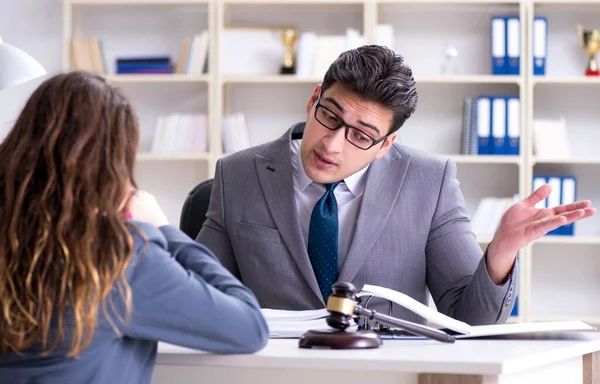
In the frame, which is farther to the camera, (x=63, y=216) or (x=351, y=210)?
(x=351, y=210)

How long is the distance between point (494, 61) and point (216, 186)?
2.59 metres

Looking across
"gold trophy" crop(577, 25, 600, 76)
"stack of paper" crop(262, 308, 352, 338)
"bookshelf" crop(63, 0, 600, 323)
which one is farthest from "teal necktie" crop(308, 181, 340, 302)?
"gold trophy" crop(577, 25, 600, 76)

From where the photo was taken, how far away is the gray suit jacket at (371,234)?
2.08m

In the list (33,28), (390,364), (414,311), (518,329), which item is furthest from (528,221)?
(33,28)

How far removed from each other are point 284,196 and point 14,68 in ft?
2.16

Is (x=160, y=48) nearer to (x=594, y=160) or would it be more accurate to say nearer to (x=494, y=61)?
(x=494, y=61)

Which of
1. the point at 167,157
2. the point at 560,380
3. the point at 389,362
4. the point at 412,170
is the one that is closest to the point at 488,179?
the point at 167,157

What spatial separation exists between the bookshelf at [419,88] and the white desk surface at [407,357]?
315cm

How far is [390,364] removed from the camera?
128 cm

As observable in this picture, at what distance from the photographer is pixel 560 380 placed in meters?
1.57

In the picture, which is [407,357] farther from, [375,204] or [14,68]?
[14,68]

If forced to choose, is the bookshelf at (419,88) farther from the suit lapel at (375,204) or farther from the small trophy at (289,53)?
the suit lapel at (375,204)

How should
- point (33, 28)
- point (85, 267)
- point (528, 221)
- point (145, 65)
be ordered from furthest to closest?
point (33, 28)
point (145, 65)
point (528, 221)
point (85, 267)

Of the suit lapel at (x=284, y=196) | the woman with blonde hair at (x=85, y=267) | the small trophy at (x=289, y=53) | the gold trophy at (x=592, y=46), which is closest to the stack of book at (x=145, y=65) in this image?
the small trophy at (x=289, y=53)
